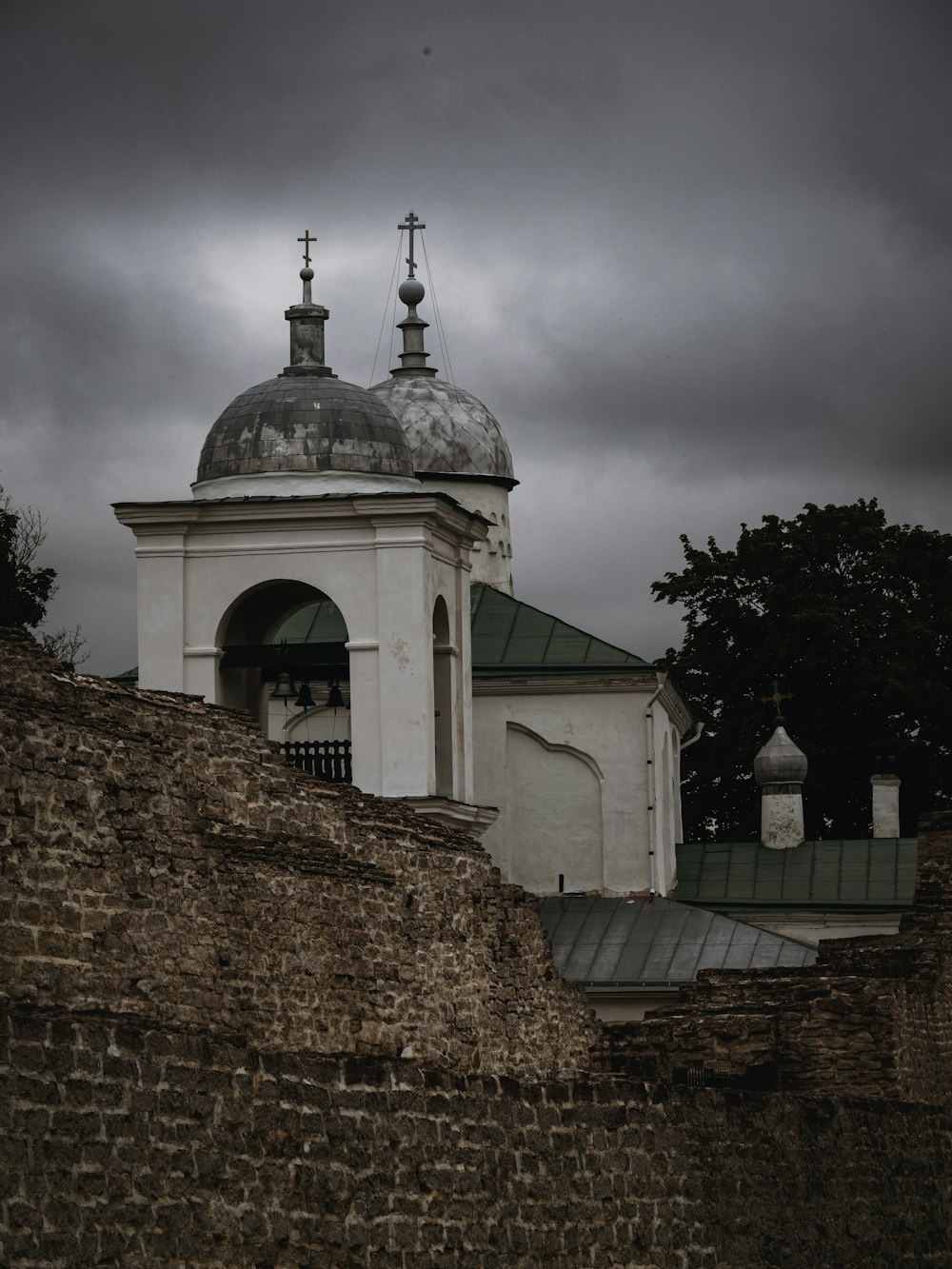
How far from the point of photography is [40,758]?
13.2m

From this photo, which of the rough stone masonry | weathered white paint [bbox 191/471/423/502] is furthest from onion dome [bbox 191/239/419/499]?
the rough stone masonry

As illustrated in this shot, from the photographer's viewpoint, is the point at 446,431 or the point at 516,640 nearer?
the point at 516,640

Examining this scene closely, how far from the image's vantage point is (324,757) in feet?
88.5

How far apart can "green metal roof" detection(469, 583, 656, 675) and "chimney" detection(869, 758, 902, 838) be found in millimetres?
5695

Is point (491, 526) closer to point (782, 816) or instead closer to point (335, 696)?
point (782, 816)

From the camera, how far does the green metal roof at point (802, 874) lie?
1367 inches

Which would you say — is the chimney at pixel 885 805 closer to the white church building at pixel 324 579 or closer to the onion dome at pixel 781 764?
the onion dome at pixel 781 764

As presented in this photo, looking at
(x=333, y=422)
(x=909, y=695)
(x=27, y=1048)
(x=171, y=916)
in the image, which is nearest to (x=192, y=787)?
(x=171, y=916)

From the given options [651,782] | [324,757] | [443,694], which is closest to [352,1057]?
[324,757]

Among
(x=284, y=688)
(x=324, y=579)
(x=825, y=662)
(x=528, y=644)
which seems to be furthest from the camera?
(x=825, y=662)

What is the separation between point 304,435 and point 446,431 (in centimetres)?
1014

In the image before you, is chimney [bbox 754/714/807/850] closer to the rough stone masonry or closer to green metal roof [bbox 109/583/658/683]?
green metal roof [bbox 109/583/658/683]

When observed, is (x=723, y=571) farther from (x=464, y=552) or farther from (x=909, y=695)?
(x=464, y=552)

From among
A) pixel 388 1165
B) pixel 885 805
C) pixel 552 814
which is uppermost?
pixel 885 805
